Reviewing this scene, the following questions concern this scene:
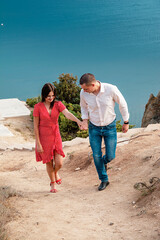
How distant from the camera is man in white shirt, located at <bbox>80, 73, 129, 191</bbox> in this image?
500 centimetres

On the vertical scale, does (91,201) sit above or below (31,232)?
below

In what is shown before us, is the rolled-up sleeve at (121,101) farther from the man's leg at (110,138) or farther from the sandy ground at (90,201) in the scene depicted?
the sandy ground at (90,201)

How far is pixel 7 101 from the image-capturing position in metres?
20.2

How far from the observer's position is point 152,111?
39.2ft

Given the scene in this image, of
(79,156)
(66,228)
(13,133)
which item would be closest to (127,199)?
(66,228)

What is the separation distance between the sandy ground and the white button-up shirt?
1212 millimetres

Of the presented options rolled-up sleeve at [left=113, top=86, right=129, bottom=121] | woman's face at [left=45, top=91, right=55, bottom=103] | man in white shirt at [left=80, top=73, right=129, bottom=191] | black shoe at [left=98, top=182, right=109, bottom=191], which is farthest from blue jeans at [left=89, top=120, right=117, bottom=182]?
woman's face at [left=45, top=91, right=55, bottom=103]

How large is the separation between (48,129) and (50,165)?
0.69m

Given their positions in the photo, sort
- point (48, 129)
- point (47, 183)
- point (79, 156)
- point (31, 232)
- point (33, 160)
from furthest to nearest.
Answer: point (33, 160), point (79, 156), point (47, 183), point (48, 129), point (31, 232)

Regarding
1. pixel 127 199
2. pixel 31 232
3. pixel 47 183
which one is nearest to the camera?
pixel 31 232

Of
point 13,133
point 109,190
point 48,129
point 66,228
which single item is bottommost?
point 13,133

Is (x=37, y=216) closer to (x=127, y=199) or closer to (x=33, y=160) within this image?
(x=127, y=199)

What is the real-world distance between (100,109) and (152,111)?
7187 millimetres

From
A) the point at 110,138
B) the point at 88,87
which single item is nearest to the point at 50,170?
the point at 110,138
